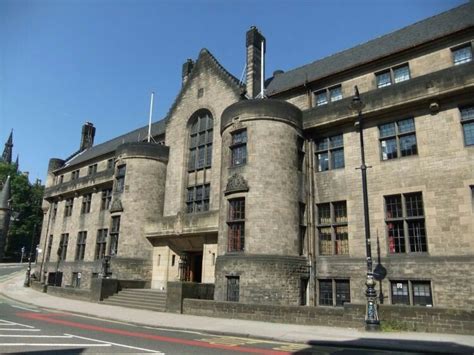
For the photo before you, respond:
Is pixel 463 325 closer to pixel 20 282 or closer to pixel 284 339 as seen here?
pixel 284 339

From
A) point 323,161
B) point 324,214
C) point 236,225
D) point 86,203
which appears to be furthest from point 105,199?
point 324,214

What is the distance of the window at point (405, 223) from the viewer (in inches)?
696

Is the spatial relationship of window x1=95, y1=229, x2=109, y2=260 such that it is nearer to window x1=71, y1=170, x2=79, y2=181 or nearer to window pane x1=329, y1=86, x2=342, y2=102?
window x1=71, y1=170, x2=79, y2=181

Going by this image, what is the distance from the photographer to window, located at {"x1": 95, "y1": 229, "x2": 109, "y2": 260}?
33.2m

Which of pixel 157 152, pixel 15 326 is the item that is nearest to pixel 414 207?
pixel 15 326

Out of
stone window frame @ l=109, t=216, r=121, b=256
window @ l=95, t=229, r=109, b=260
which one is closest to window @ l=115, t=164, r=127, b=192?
stone window frame @ l=109, t=216, r=121, b=256

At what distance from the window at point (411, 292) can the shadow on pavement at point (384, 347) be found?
680cm

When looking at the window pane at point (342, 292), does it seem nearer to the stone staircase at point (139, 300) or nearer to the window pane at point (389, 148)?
the window pane at point (389, 148)

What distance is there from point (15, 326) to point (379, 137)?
59.4ft

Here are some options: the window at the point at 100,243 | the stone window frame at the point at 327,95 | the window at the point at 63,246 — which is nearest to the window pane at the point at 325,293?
the stone window frame at the point at 327,95

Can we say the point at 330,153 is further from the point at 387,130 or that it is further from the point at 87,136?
the point at 87,136

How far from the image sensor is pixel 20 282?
39625 mm

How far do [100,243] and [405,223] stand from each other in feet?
84.9

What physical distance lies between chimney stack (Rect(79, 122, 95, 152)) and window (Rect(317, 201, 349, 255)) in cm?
4085
